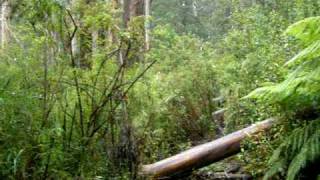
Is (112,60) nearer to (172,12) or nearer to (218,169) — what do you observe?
(218,169)

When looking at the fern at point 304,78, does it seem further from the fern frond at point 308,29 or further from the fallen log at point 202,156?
the fallen log at point 202,156

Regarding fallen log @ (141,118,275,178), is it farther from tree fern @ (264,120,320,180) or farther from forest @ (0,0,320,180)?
tree fern @ (264,120,320,180)

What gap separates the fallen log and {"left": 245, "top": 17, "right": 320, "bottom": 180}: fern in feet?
2.35

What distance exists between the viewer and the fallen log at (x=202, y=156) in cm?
564

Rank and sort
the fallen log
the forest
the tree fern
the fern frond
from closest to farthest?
1. the forest
2. the tree fern
3. the fern frond
4. the fallen log

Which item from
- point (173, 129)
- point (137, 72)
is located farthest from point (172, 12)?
point (137, 72)

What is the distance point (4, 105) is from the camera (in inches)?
154

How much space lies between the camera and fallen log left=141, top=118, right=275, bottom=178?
564 cm

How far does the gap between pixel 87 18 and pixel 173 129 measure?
3279mm

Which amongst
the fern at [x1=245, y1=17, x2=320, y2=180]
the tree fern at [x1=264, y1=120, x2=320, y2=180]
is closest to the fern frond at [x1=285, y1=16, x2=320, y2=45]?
the fern at [x1=245, y1=17, x2=320, y2=180]

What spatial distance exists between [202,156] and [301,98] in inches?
57.7

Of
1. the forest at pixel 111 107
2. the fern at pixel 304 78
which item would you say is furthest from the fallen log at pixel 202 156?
the fern at pixel 304 78

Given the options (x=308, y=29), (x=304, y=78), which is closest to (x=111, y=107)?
(x=304, y=78)

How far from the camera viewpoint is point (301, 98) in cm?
495
